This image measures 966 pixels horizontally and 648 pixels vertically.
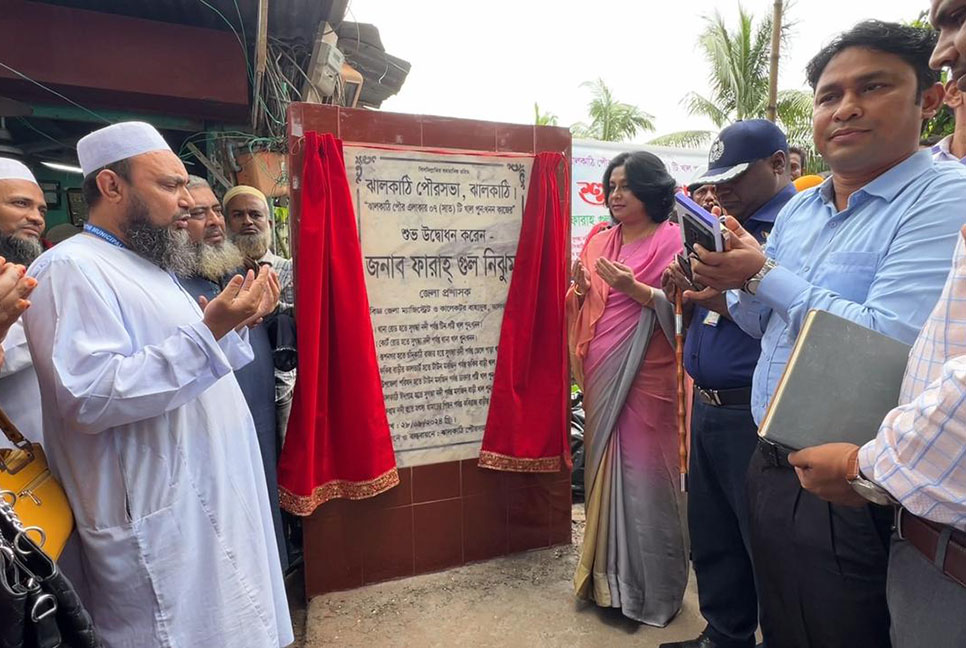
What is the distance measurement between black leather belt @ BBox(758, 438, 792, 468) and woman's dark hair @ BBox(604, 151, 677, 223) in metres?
1.40

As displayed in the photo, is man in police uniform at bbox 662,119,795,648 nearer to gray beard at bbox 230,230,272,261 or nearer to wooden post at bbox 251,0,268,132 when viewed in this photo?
gray beard at bbox 230,230,272,261

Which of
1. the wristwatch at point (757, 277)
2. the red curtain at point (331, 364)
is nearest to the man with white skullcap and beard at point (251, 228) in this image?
the red curtain at point (331, 364)

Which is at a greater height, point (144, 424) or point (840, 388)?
point (840, 388)

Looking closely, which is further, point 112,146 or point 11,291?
point 112,146

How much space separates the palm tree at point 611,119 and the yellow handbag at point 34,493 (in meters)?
19.1

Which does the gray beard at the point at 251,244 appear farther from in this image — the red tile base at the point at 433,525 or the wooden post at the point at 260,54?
the red tile base at the point at 433,525

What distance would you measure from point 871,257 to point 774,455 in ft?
1.73

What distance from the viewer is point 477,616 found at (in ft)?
8.48

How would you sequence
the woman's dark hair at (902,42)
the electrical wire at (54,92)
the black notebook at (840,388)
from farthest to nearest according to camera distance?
the electrical wire at (54,92), the woman's dark hair at (902,42), the black notebook at (840,388)

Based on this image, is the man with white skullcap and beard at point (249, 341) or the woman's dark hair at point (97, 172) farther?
the man with white skullcap and beard at point (249, 341)

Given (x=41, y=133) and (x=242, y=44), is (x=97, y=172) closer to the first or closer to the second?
(x=242, y=44)

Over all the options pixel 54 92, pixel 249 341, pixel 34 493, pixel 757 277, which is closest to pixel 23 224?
pixel 249 341

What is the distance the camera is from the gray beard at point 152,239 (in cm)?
172

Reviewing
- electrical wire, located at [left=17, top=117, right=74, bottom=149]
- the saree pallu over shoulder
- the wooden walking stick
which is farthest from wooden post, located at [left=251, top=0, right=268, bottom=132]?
the wooden walking stick
